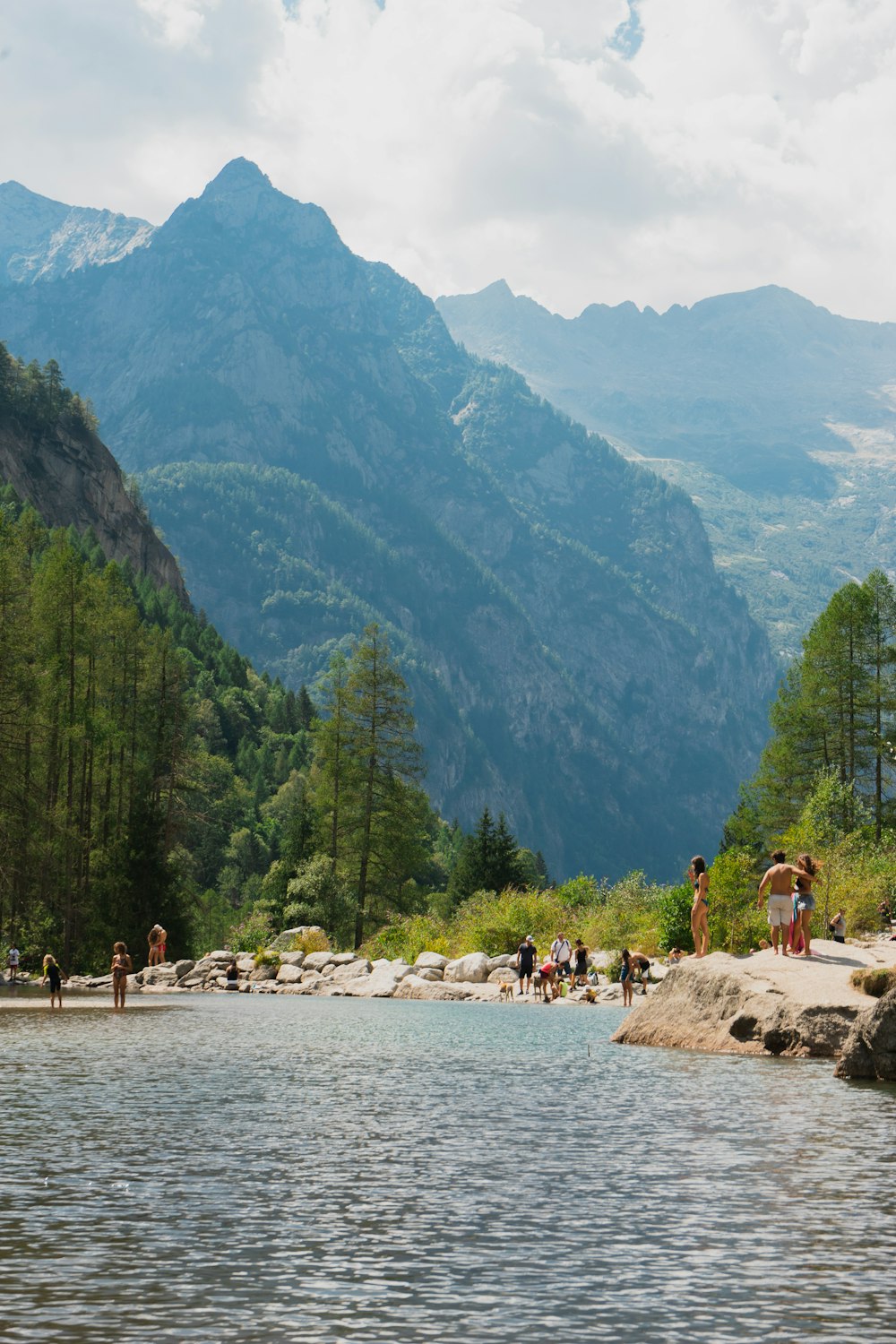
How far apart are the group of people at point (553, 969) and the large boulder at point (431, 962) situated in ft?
20.1

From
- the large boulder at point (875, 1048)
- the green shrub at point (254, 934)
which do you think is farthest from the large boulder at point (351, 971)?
the large boulder at point (875, 1048)

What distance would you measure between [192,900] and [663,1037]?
47.9 m

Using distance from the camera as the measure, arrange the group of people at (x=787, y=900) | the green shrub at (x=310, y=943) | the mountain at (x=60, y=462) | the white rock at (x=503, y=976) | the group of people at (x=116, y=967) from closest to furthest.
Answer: the group of people at (x=787, y=900) < the group of people at (x=116, y=967) < the white rock at (x=503, y=976) < the green shrub at (x=310, y=943) < the mountain at (x=60, y=462)

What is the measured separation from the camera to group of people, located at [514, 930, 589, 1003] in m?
53.2

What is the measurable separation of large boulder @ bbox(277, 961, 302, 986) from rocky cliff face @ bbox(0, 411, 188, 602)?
372 feet

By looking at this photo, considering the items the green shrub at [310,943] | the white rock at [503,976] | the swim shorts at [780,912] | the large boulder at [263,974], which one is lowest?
the large boulder at [263,974]

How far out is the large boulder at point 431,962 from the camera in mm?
64188

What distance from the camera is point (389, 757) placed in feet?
295

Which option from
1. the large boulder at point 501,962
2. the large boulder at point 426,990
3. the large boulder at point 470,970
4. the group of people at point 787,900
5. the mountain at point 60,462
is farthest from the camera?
the mountain at point 60,462

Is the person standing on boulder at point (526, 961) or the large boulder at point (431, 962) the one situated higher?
the person standing on boulder at point (526, 961)

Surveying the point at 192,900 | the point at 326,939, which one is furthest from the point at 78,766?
the point at 326,939

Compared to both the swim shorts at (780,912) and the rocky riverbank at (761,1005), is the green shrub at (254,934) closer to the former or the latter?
the rocky riverbank at (761,1005)

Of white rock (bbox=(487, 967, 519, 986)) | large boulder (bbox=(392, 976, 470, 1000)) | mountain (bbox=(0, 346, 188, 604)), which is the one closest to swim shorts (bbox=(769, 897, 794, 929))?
large boulder (bbox=(392, 976, 470, 1000))

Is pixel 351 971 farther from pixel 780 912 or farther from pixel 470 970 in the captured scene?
pixel 780 912
